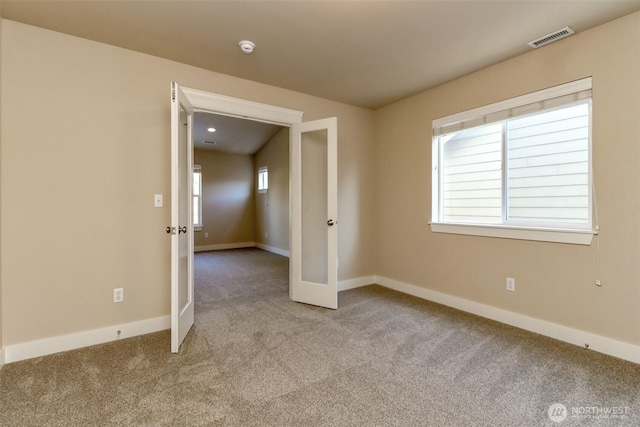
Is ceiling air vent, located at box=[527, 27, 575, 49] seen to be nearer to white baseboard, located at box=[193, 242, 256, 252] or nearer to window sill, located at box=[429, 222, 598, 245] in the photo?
window sill, located at box=[429, 222, 598, 245]

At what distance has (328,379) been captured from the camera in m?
1.94

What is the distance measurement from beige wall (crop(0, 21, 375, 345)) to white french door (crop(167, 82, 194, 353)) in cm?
20

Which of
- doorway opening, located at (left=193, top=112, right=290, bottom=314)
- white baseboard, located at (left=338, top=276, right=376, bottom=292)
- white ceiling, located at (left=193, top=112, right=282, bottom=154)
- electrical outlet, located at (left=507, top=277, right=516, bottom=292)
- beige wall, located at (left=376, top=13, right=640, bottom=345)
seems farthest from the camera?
doorway opening, located at (left=193, top=112, right=290, bottom=314)

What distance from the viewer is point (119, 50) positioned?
2557mm

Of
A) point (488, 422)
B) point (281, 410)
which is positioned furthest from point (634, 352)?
point (281, 410)

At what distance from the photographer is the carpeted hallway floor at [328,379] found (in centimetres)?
160

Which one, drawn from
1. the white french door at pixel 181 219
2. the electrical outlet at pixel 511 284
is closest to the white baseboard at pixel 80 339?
the white french door at pixel 181 219

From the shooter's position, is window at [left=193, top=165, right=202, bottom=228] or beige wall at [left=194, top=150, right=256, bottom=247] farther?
beige wall at [left=194, top=150, right=256, bottom=247]

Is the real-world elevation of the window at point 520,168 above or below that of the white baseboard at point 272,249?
above

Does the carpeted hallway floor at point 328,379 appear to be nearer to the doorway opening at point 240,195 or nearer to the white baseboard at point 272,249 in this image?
the doorway opening at point 240,195

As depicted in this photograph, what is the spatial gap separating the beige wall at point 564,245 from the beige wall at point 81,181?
8.81 ft

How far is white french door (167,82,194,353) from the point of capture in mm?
2271

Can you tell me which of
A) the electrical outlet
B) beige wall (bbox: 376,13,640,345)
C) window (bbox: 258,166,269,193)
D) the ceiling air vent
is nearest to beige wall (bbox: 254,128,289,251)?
window (bbox: 258,166,269,193)

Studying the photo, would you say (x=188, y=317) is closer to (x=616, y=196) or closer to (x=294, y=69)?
(x=294, y=69)
